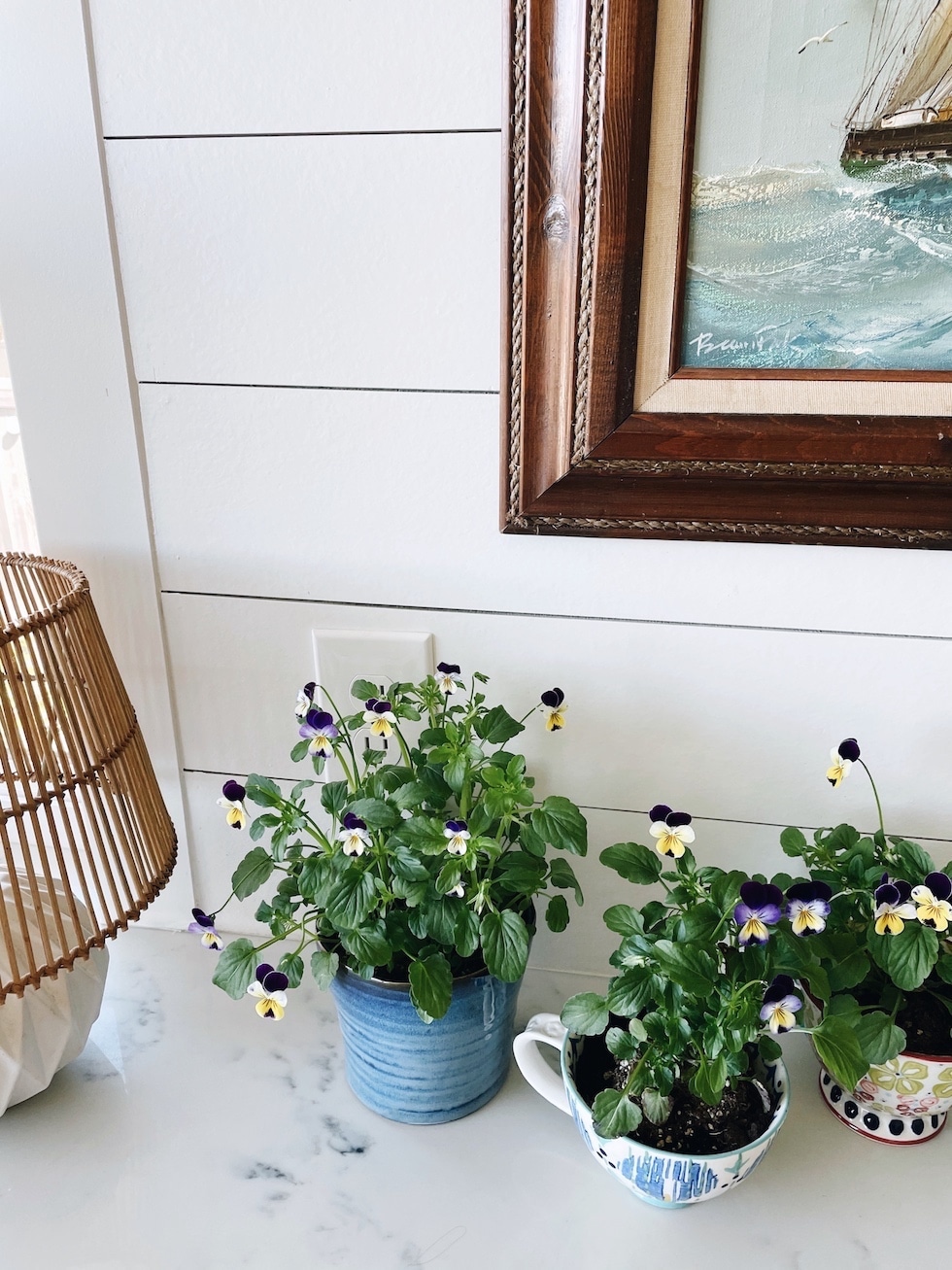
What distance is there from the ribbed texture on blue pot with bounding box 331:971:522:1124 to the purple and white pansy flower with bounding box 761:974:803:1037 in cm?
19

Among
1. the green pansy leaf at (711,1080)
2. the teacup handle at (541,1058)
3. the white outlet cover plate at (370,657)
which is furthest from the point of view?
the white outlet cover plate at (370,657)

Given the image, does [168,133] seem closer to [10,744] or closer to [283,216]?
[283,216]

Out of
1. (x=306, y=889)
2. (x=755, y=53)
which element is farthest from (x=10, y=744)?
(x=755, y=53)

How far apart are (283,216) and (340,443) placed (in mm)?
164

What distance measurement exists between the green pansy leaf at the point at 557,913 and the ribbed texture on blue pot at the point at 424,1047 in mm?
55

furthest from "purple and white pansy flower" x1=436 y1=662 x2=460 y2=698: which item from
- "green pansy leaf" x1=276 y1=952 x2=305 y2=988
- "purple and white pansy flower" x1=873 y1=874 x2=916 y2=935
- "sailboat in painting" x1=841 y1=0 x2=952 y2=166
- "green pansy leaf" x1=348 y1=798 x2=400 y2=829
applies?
"sailboat in painting" x1=841 y1=0 x2=952 y2=166

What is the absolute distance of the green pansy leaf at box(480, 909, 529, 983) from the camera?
628 millimetres

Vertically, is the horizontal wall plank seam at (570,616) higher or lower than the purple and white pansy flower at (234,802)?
higher

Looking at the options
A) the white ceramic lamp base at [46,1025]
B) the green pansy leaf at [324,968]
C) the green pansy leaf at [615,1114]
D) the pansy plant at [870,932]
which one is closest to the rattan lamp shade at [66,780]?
the white ceramic lamp base at [46,1025]

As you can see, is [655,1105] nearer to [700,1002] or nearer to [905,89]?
[700,1002]

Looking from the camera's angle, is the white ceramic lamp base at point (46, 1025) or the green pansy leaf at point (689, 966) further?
the white ceramic lamp base at point (46, 1025)

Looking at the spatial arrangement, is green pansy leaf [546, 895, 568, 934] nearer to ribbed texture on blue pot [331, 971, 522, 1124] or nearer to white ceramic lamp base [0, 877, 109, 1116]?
ribbed texture on blue pot [331, 971, 522, 1124]

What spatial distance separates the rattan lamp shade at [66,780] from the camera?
62 cm
